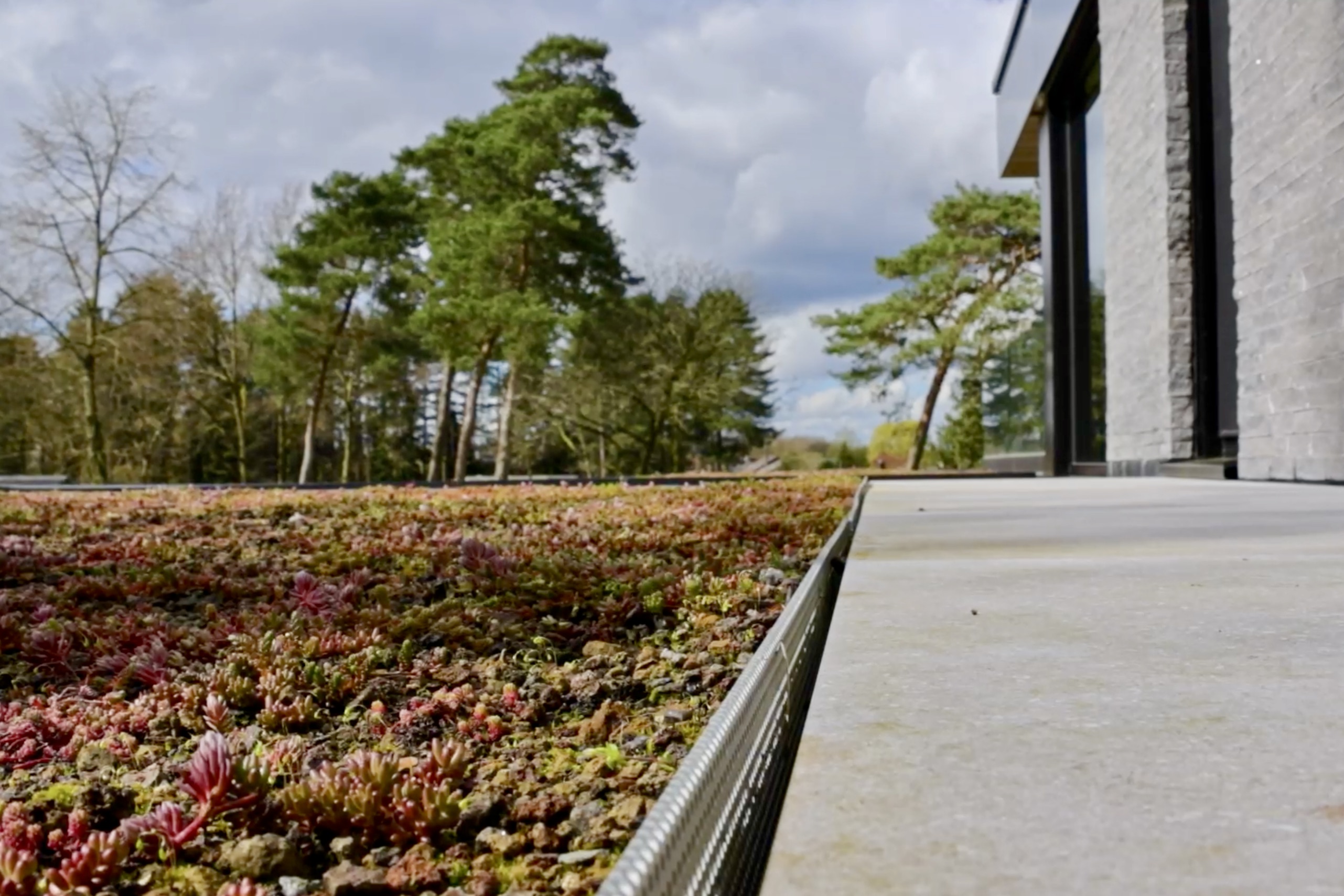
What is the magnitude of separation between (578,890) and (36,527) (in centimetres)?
473

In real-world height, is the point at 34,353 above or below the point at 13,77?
below

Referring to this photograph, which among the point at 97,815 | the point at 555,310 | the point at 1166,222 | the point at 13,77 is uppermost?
the point at 13,77

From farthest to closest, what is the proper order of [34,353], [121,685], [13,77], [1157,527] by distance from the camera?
1. [34,353]
2. [13,77]
3. [1157,527]
4. [121,685]

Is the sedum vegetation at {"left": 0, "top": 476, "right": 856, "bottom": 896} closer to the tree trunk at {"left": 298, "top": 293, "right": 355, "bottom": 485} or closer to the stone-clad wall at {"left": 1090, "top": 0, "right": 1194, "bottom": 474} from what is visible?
the stone-clad wall at {"left": 1090, "top": 0, "right": 1194, "bottom": 474}

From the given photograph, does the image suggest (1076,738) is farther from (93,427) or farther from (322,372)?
(322,372)

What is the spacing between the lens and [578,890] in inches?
30.6

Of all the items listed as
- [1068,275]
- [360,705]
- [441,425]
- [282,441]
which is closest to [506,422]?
[441,425]

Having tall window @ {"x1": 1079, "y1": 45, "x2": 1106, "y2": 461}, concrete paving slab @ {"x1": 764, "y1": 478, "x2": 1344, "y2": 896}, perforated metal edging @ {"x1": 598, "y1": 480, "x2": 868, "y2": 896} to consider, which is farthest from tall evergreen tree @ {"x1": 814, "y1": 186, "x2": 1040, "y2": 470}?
perforated metal edging @ {"x1": 598, "y1": 480, "x2": 868, "y2": 896}

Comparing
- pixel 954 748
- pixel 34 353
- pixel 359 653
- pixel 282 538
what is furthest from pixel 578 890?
pixel 34 353

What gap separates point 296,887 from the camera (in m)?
0.83

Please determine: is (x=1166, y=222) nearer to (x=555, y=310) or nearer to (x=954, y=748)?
(x=954, y=748)

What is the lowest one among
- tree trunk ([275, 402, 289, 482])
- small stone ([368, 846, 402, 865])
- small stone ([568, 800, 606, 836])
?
small stone ([368, 846, 402, 865])

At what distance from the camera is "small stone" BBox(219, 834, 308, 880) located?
0.86m

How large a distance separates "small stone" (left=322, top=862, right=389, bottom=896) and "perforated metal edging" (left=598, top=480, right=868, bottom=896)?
10.6 inches
